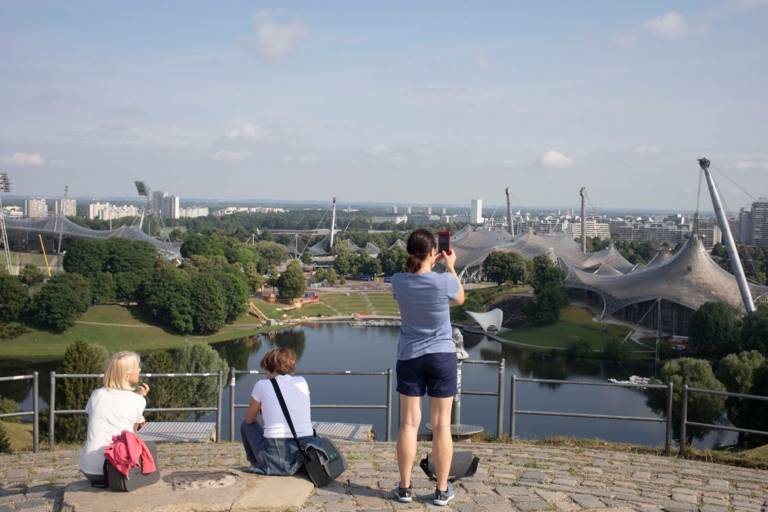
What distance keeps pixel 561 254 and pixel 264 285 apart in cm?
2462

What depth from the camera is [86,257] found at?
49312 millimetres

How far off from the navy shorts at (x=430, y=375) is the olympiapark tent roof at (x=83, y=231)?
201 ft

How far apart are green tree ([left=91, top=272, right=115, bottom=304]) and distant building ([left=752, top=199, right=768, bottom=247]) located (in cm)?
7778

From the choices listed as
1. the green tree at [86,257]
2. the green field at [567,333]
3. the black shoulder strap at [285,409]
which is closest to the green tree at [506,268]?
the green field at [567,333]

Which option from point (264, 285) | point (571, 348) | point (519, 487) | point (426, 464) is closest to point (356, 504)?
point (426, 464)

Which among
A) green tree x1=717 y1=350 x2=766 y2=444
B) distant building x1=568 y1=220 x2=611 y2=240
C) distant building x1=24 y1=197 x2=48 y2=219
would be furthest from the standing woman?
distant building x1=24 y1=197 x2=48 y2=219

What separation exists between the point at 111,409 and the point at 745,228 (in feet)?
353

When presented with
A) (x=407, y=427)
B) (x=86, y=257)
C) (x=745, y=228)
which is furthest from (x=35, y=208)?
(x=407, y=427)

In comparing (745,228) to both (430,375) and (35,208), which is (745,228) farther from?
(35,208)

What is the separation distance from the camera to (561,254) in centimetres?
6569

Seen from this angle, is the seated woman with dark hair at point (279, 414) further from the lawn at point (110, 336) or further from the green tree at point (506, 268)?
the green tree at point (506, 268)

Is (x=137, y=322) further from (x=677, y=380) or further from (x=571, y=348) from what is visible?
(x=677, y=380)

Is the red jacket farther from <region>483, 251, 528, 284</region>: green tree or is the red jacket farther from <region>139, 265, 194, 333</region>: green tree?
<region>483, 251, 528, 284</region>: green tree

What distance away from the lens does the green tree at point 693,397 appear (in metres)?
18.3
